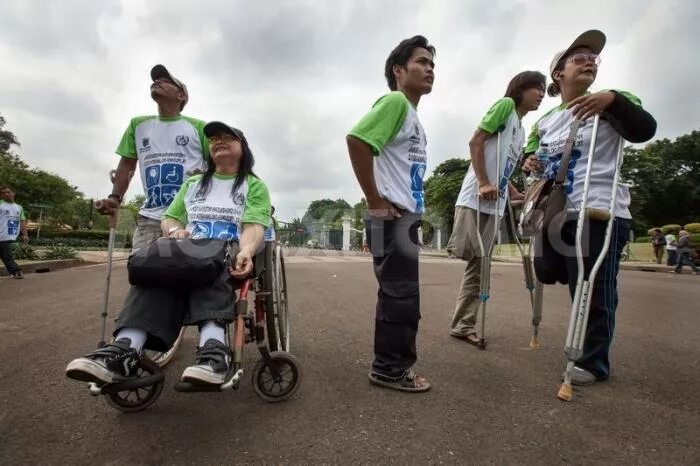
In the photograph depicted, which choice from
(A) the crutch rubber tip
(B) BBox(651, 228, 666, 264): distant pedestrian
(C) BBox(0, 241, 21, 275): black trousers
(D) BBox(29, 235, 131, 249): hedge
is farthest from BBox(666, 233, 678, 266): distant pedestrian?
(D) BBox(29, 235, 131, 249): hedge

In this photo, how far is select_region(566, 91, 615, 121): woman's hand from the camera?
220 centimetres

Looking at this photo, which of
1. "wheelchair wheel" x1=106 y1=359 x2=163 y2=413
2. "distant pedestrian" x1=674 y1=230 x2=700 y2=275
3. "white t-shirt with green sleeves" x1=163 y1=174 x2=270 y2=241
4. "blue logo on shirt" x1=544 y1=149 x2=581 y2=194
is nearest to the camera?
"wheelchair wheel" x1=106 y1=359 x2=163 y2=413

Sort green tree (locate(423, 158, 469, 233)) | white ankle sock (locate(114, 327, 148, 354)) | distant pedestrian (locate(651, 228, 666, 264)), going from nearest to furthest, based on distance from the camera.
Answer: white ankle sock (locate(114, 327, 148, 354)), distant pedestrian (locate(651, 228, 666, 264)), green tree (locate(423, 158, 469, 233))

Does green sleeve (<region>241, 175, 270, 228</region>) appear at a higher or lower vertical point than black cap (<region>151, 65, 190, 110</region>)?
lower

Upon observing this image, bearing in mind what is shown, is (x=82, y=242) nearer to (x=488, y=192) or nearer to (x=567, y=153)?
(x=488, y=192)

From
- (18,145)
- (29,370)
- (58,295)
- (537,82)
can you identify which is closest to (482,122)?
(537,82)

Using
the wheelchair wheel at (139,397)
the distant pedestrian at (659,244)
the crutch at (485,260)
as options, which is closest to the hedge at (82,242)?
the wheelchair wheel at (139,397)

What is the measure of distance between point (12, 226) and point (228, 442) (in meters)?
9.06

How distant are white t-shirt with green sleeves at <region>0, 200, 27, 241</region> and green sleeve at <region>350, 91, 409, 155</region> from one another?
29.4 feet

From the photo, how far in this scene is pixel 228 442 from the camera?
1.70 m

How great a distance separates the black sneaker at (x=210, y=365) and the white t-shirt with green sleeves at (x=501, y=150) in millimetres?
2249

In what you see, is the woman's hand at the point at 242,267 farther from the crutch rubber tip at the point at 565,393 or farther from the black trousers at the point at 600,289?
the black trousers at the point at 600,289

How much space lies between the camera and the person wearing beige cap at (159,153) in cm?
287

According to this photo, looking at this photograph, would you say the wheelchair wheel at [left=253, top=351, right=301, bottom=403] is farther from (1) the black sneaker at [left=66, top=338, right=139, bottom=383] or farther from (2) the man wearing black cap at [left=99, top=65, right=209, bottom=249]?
(2) the man wearing black cap at [left=99, top=65, right=209, bottom=249]
